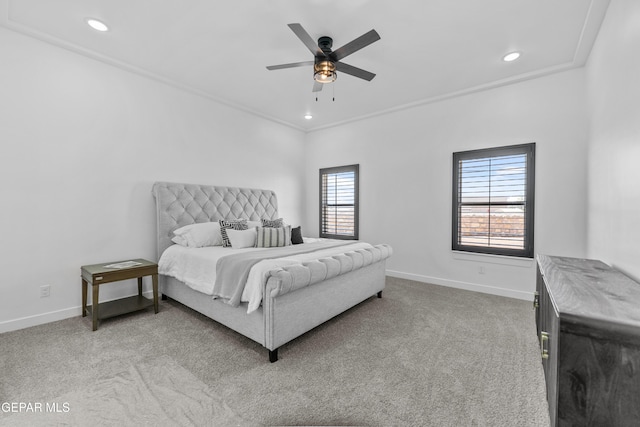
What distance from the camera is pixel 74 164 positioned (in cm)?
293

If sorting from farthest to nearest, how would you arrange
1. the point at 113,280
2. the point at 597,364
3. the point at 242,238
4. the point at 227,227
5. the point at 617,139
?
the point at 227,227
the point at 242,238
the point at 113,280
the point at 617,139
the point at 597,364

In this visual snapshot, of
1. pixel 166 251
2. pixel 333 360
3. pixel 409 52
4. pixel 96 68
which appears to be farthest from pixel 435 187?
pixel 96 68

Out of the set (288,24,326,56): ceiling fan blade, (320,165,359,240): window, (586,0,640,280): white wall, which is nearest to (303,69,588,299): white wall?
(320,165,359,240): window

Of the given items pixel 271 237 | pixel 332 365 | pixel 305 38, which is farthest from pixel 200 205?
pixel 332 365

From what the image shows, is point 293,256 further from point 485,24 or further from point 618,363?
point 485,24

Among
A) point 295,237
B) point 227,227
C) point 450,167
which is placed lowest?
point 295,237

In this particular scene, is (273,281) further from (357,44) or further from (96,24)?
(96,24)

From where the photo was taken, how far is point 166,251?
3.33 meters

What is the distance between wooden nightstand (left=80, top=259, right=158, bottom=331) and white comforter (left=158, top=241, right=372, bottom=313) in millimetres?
235

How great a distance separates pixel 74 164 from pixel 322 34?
2.95 meters

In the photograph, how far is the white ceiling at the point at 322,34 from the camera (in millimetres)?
2307

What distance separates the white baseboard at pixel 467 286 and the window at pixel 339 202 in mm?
1121

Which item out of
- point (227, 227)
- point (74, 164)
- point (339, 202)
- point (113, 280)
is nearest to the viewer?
point (113, 280)

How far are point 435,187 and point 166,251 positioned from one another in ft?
12.7
